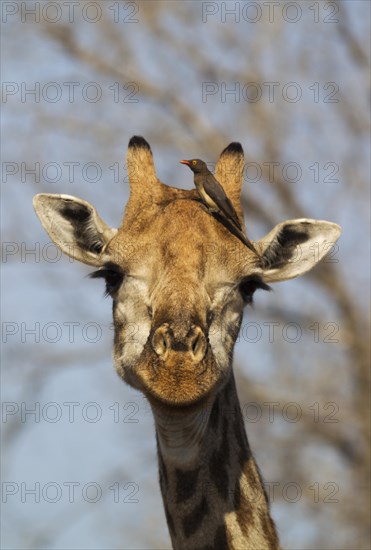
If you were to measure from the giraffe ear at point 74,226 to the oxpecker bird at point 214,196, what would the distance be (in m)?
0.63

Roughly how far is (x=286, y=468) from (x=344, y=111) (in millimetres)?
6595

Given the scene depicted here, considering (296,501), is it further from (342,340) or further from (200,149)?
(200,149)

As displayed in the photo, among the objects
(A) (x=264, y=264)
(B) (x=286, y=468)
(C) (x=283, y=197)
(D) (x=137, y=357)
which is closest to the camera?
(D) (x=137, y=357)

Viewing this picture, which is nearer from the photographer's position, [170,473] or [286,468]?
[170,473]

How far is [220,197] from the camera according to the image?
9016 mm

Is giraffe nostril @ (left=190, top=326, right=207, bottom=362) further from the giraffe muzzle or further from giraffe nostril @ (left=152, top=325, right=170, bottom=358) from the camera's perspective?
giraffe nostril @ (left=152, top=325, right=170, bottom=358)

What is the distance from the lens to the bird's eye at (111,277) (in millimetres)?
8953

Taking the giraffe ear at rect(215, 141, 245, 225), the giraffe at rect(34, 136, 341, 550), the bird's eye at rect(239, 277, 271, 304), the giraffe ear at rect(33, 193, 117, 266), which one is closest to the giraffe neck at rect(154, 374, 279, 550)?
the giraffe at rect(34, 136, 341, 550)

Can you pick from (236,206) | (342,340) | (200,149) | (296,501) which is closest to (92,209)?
(236,206)

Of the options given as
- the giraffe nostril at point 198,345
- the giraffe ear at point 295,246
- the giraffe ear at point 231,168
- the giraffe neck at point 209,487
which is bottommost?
the giraffe neck at point 209,487

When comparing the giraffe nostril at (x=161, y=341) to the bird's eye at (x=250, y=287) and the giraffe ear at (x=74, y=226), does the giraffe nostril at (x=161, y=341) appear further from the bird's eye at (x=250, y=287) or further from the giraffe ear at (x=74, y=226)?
the giraffe ear at (x=74, y=226)

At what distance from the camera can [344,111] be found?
1022 inches

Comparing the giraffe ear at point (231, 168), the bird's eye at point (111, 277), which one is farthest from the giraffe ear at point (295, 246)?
the bird's eye at point (111, 277)

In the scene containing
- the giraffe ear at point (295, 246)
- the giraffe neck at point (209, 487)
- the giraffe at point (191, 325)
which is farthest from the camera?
the giraffe ear at point (295, 246)
